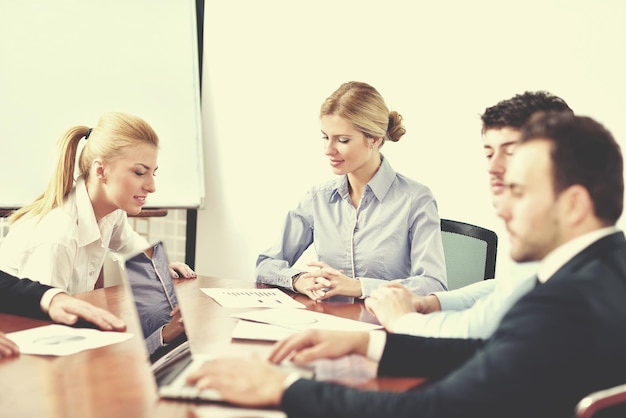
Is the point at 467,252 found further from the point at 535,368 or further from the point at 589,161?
the point at 535,368

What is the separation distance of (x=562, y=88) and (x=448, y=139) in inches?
24.5

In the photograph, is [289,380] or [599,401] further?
[289,380]

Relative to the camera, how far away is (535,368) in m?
0.99

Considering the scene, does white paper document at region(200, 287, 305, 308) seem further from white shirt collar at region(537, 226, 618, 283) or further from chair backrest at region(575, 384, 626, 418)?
chair backrest at region(575, 384, 626, 418)

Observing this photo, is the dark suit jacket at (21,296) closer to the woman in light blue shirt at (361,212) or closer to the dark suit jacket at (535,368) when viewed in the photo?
the woman in light blue shirt at (361,212)

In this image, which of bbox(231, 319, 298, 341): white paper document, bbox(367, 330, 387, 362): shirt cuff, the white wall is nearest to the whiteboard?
the white wall

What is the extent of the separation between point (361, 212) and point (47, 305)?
123 centimetres

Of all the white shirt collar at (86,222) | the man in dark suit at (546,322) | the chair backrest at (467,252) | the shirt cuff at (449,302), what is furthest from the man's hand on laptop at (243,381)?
the chair backrest at (467,252)

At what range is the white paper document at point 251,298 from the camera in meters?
2.00

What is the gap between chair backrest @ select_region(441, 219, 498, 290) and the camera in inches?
98.0

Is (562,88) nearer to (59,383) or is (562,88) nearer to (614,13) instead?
(614,13)

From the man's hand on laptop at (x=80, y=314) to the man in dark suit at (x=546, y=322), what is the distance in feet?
1.82

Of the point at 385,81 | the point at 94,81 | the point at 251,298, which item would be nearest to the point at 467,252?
the point at 251,298

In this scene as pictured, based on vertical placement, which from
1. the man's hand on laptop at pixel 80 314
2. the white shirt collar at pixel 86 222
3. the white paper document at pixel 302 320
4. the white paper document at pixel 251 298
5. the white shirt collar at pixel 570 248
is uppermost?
the white shirt collar at pixel 570 248
